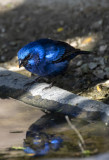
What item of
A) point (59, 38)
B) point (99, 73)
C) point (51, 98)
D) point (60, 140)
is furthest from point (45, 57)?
point (59, 38)

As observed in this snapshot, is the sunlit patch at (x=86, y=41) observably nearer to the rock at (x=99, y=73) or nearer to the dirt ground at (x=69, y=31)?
the dirt ground at (x=69, y=31)

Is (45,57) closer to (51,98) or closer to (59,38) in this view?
(51,98)

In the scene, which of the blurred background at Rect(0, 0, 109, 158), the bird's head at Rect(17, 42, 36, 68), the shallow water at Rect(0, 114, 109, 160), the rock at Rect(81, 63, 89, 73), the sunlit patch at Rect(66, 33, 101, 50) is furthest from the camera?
the sunlit patch at Rect(66, 33, 101, 50)

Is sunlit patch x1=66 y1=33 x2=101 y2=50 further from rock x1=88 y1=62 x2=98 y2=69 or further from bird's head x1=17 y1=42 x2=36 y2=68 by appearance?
bird's head x1=17 y1=42 x2=36 y2=68

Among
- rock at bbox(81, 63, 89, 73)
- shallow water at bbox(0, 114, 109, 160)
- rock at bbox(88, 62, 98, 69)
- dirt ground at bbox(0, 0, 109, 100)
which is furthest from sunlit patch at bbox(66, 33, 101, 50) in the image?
shallow water at bbox(0, 114, 109, 160)

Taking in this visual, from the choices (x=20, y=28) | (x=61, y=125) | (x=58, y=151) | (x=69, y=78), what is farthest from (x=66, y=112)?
(x=20, y=28)

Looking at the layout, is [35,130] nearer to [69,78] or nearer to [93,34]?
[69,78]

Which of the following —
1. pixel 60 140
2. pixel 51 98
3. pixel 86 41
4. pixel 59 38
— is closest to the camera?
pixel 60 140
